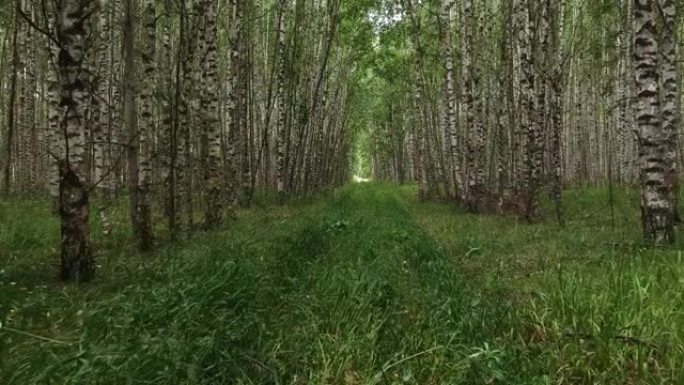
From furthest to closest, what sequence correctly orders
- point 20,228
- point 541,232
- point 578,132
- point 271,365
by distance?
point 578,132, point 541,232, point 20,228, point 271,365

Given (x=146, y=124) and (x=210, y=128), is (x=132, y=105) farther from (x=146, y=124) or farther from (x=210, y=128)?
(x=210, y=128)

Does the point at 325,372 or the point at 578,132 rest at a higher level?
the point at 578,132

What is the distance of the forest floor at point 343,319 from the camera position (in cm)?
344

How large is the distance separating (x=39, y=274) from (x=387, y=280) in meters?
4.00

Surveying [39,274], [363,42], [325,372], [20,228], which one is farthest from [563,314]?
[363,42]

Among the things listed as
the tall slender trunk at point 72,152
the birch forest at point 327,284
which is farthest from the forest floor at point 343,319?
the tall slender trunk at point 72,152

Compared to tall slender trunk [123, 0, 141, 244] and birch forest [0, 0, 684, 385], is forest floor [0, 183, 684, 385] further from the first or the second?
tall slender trunk [123, 0, 141, 244]

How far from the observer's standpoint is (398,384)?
323 cm

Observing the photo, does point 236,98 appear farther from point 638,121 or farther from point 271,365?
point 271,365

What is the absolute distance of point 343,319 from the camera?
4301 mm

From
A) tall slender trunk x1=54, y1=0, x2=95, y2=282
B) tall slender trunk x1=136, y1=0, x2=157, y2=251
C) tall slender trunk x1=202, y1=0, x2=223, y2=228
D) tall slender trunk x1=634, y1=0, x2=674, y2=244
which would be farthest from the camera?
tall slender trunk x1=202, y1=0, x2=223, y2=228

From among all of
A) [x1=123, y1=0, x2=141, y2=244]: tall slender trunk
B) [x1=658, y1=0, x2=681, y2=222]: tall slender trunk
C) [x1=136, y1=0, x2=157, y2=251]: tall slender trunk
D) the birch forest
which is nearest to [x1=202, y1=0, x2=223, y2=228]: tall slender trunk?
the birch forest

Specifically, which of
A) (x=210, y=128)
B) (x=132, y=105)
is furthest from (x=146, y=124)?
(x=210, y=128)

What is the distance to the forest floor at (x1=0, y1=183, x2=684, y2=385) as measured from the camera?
3.44 meters
